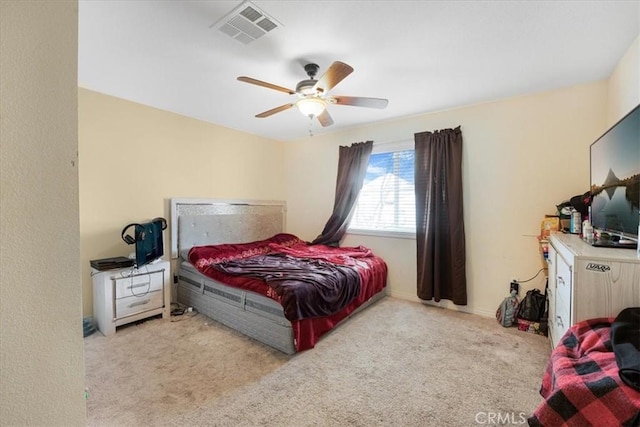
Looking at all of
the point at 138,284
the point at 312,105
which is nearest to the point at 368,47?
the point at 312,105

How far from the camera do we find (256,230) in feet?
14.7

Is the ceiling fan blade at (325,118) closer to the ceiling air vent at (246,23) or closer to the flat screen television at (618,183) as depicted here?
the ceiling air vent at (246,23)

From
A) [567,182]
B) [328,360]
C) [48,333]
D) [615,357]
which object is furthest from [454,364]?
[48,333]

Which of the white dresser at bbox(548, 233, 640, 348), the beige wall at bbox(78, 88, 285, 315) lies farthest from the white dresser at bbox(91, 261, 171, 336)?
the white dresser at bbox(548, 233, 640, 348)

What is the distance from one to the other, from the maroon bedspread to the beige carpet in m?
0.34

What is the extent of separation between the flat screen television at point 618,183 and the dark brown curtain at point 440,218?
1268 mm

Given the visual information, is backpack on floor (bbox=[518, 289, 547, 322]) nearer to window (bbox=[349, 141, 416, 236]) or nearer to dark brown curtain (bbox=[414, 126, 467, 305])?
dark brown curtain (bbox=[414, 126, 467, 305])

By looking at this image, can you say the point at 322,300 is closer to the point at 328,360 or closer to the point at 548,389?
the point at 328,360

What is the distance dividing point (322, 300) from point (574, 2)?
263 cm

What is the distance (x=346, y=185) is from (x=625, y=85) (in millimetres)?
2846

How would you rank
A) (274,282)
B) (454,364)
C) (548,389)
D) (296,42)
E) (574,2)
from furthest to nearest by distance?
(274,282), (454,364), (296,42), (574,2), (548,389)
